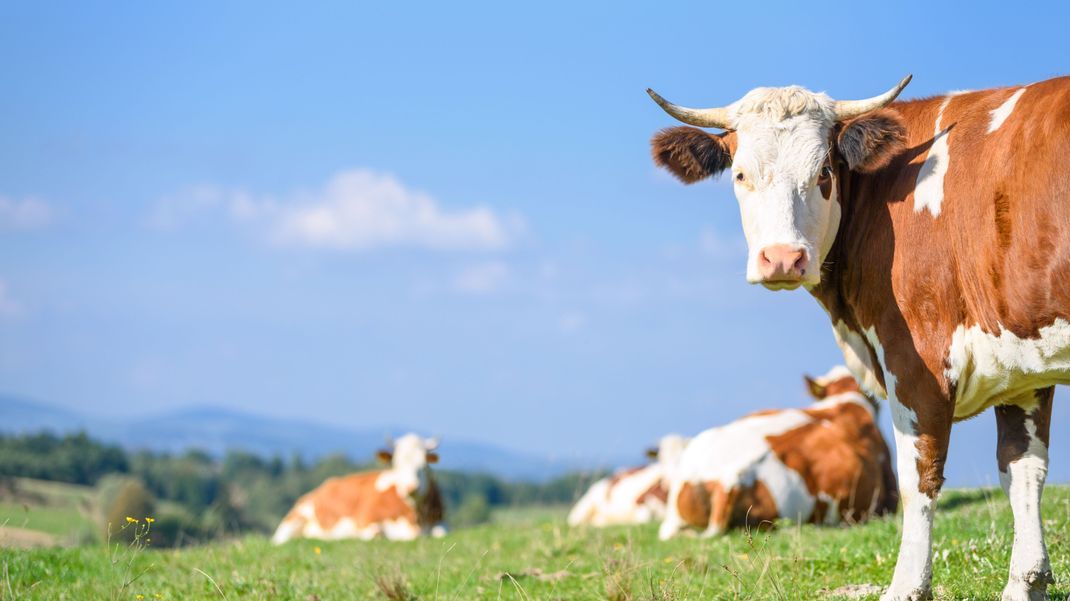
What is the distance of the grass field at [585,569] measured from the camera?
291 inches

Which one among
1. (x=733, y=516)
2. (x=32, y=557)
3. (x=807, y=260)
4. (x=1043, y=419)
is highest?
(x=807, y=260)

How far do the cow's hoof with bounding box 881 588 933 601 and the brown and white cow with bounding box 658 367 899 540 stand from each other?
5926 mm

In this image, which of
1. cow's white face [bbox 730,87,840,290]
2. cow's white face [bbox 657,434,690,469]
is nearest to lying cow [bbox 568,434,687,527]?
cow's white face [bbox 657,434,690,469]

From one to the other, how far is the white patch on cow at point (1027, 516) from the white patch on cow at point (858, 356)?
91 centimetres

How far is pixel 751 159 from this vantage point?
280 inches

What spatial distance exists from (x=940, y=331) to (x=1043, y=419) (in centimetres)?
113

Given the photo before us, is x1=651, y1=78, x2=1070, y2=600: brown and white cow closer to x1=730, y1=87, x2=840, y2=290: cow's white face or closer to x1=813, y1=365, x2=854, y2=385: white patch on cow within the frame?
x1=730, y1=87, x2=840, y2=290: cow's white face

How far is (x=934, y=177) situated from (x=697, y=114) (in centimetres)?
173

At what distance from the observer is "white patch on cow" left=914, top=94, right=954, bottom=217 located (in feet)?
21.7

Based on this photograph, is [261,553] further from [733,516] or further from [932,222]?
[932,222]

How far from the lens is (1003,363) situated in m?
6.18

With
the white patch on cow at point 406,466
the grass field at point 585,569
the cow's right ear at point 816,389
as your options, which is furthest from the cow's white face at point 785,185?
the white patch on cow at point 406,466

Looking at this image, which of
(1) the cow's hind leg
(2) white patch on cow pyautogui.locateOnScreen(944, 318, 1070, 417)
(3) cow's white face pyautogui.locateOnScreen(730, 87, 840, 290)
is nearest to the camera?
(2) white patch on cow pyautogui.locateOnScreen(944, 318, 1070, 417)

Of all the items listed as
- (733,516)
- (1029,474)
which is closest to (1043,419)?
(1029,474)
